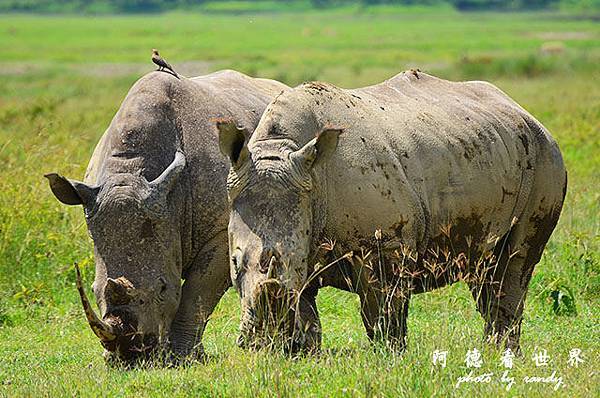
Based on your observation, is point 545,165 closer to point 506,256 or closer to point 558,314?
point 506,256

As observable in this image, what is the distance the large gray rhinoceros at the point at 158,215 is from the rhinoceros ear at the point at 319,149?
135 centimetres

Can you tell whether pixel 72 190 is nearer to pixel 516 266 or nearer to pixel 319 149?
pixel 319 149

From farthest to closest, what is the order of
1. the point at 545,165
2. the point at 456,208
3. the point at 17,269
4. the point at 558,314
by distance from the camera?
the point at 17,269, the point at 558,314, the point at 545,165, the point at 456,208

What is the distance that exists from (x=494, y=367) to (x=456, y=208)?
5.06 ft

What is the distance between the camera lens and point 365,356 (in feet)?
22.9

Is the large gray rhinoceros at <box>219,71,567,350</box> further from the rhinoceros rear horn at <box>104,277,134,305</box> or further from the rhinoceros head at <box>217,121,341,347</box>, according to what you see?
the rhinoceros rear horn at <box>104,277,134,305</box>

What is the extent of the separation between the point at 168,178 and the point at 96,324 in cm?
110

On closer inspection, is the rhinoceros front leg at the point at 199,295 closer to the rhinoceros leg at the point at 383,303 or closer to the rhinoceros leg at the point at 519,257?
the rhinoceros leg at the point at 383,303

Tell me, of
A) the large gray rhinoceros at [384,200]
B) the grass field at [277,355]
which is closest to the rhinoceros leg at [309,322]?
the large gray rhinoceros at [384,200]

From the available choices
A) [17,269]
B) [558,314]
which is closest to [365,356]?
[558,314]

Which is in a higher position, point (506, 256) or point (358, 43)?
point (506, 256)

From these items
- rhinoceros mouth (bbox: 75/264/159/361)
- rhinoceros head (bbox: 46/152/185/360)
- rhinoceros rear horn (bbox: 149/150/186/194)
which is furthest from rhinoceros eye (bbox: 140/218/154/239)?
rhinoceros mouth (bbox: 75/264/159/361)

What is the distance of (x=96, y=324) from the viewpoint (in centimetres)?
750

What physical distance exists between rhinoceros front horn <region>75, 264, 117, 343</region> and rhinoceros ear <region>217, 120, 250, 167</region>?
125 centimetres
